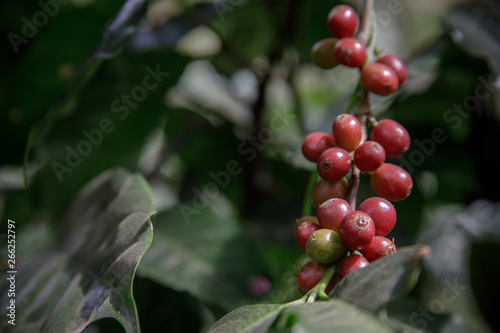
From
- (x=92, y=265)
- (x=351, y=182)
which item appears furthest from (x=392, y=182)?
(x=92, y=265)

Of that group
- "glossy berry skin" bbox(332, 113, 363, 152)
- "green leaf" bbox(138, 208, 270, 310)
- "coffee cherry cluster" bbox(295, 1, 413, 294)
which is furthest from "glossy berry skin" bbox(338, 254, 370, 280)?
"green leaf" bbox(138, 208, 270, 310)

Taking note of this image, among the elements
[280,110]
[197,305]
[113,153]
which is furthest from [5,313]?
[280,110]

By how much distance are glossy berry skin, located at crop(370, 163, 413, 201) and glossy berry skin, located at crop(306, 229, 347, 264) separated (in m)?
0.09

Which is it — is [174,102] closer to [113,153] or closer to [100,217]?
[113,153]

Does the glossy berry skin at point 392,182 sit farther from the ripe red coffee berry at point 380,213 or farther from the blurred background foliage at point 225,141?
the blurred background foliage at point 225,141

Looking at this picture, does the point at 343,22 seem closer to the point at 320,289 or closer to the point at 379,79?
the point at 379,79

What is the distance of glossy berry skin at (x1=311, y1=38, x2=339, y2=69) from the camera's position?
554mm

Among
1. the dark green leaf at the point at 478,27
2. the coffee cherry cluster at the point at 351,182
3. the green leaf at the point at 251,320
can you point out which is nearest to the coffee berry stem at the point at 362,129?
the coffee cherry cluster at the point at 351,182

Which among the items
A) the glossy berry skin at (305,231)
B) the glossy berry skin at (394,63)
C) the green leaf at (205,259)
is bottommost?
the green leaf at (205,259)

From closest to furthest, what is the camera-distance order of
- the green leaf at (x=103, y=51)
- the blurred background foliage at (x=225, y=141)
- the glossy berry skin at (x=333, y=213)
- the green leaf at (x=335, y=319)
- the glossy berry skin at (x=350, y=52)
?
the green leaf at (x=335, y=319), the glossy berry skin at (x=333, y=213), the glossy berry skin at (x=350, y=52), the green leaf at (x=103, y=51), the blurred background foliage at (x=225, y=141)

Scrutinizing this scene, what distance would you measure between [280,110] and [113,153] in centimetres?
60

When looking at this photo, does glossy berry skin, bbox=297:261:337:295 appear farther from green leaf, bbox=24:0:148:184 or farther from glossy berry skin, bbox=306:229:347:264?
green leaf, bbox=24:0:148:184

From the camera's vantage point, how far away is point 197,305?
2.28 ft

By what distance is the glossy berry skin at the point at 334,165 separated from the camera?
16.4 inches
